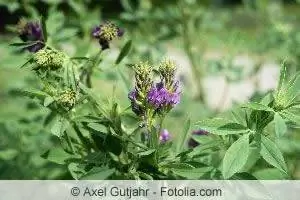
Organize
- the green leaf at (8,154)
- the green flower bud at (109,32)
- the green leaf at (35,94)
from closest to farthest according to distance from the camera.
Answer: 1. the green leaf at (35,94)
2. the green flower bud at (109,32)
3. the green leaf at (8,154)

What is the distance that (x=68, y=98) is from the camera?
56.9 inches

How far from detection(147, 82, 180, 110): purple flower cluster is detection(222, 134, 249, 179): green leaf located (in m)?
0.18

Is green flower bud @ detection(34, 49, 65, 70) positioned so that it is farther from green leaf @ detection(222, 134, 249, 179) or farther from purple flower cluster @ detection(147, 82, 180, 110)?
green leaf @ detection(222, 134, 249, 179)

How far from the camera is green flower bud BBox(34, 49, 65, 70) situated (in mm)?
1461

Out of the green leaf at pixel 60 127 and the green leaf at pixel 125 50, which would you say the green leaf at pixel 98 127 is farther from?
the green leaf at pixel 125 50

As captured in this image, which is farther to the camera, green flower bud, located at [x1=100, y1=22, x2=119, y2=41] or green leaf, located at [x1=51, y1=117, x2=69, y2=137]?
green flower bud, located at [x1=100, y1=22, x2=119, y2=41]

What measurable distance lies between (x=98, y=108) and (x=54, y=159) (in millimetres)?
187

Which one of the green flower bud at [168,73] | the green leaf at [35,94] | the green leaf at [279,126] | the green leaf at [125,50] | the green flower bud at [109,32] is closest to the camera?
the green leaf at [279,126]

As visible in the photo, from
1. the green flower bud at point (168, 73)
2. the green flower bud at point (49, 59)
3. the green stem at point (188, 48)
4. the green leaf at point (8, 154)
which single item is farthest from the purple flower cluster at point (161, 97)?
the green stem at point (188, 48)

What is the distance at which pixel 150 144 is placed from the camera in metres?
1.47

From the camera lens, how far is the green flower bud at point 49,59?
A: 1.46 m

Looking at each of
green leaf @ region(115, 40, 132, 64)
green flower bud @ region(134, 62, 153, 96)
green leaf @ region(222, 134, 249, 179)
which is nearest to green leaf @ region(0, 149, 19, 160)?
green leaf @ region(115, 40, 132, 64)

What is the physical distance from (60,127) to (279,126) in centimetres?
55

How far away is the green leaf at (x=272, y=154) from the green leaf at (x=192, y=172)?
186 mm
